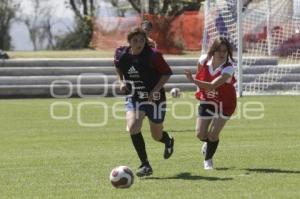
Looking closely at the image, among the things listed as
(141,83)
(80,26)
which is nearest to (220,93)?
(141,83)

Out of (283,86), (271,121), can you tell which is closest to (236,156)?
(271,121)

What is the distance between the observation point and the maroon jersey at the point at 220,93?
10852 mm

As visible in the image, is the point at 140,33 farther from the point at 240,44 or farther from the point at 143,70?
the point at 240,44

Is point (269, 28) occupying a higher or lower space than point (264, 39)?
higher

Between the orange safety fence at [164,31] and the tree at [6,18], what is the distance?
54.6 feet

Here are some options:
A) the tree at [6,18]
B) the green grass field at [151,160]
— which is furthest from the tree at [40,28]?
the green grass field at [151,160]

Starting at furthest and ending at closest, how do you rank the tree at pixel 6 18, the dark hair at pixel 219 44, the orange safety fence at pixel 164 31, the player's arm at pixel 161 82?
the tree at pixel 6 18, the orange safety fence at pixel 164 31, the dark hair at pixel 219 44, the player's arm at pixel 161 82

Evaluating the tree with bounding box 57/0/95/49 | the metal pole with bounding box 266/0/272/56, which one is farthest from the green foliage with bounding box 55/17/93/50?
the metal pole with bounding box 266/0/272/56

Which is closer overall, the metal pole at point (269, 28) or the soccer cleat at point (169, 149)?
the soccer cleat at point (169, 149)

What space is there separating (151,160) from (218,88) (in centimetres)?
163

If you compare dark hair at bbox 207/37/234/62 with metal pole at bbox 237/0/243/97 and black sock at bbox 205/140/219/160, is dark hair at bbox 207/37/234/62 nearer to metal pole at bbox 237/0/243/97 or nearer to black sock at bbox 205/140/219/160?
black sock at bbox 205/140/219/160

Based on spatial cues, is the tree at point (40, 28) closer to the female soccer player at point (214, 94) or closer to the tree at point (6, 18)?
the tree at point (6, 18)

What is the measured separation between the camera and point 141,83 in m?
10.5

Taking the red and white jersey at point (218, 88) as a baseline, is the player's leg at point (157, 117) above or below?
below
